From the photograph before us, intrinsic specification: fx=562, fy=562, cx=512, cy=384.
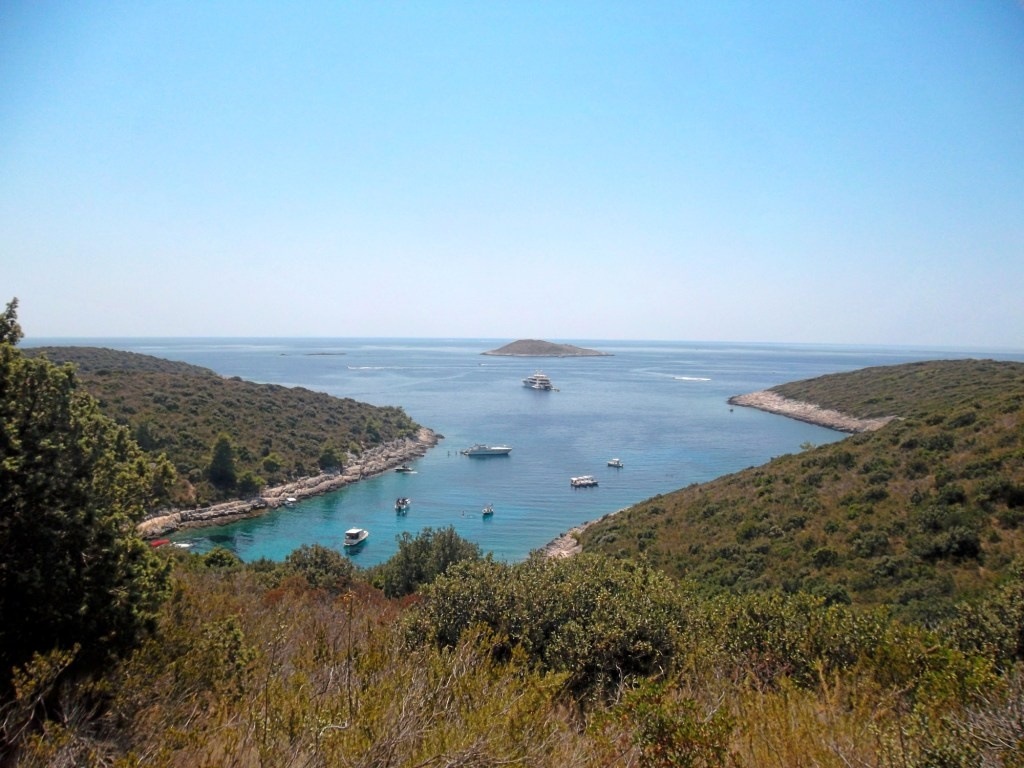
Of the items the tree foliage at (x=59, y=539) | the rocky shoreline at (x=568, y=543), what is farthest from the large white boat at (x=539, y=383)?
the tree foliage at (x=59, y=539)

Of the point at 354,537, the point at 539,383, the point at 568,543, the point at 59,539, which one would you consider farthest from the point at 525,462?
the point at 539,383

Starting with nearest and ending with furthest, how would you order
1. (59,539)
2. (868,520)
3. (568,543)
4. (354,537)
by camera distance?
(59,539)
(868,520)
(568,543)
(354,537)

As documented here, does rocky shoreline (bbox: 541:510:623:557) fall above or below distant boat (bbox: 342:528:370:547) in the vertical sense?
above

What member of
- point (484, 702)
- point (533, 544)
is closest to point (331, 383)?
point (533, 544)

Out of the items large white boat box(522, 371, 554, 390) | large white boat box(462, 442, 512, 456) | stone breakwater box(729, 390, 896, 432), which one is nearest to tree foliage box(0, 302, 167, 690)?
large white boat box(462, 442, 512, 456)

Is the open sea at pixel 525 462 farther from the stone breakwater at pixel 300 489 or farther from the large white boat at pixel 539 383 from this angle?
the large white boat at pixel 539 383

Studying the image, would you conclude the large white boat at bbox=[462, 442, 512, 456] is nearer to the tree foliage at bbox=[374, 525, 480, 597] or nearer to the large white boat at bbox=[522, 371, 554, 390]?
the tree foliage at bbox=[374, 525, 480, 597]

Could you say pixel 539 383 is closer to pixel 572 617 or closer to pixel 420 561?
pixel 420 561
